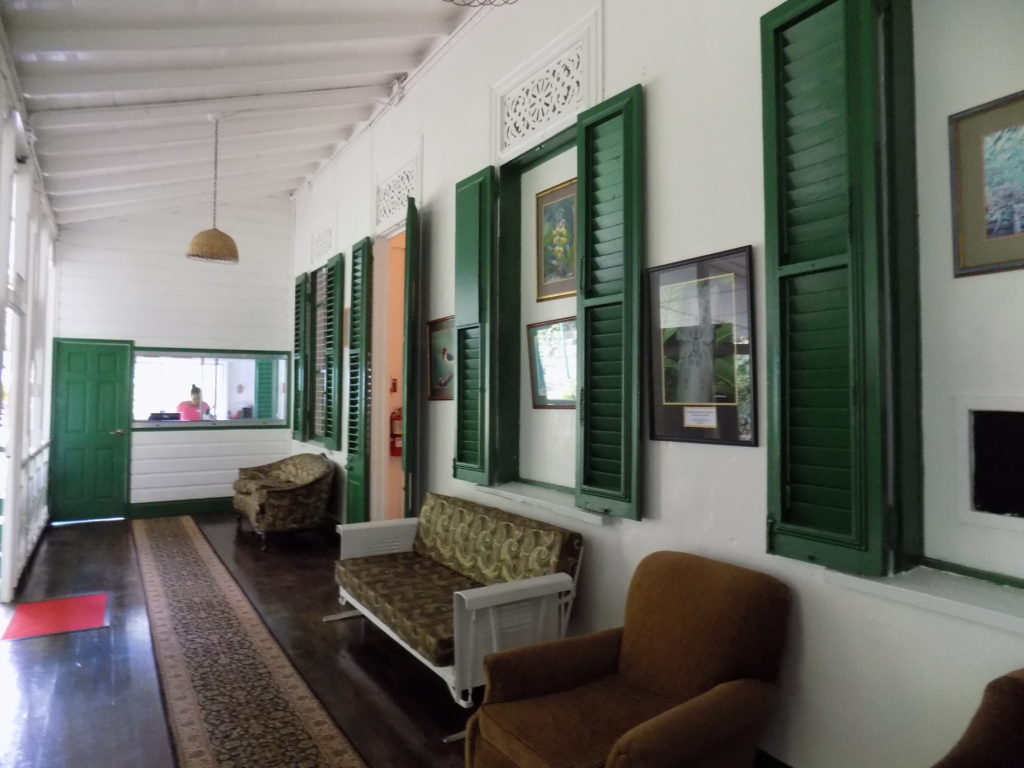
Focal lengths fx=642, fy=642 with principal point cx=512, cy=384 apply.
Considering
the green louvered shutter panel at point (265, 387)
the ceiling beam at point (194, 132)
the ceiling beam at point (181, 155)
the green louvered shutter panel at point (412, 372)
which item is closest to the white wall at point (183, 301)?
the green louvered shutter panel at point (265, 387)

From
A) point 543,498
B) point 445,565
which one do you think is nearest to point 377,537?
point 445,565

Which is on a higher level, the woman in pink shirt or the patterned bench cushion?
the woman in pink shirt

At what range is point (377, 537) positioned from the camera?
13.4 feet

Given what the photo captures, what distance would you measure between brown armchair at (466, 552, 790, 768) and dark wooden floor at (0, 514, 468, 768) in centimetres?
71

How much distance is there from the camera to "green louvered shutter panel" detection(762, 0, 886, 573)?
1.92m

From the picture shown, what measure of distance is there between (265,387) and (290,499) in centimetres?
276

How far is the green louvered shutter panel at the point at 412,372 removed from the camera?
461 cm

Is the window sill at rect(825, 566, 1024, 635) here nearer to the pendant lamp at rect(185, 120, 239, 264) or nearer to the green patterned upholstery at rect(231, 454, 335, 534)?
the green patterned upholstery at rect(231, 454, 335, 534)

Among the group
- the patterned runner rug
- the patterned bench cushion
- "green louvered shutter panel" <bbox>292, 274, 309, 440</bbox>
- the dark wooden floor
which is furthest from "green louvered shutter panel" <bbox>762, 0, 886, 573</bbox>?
"green louvered shutter panel" <bbox>292, 274, 309, 440</bbox>

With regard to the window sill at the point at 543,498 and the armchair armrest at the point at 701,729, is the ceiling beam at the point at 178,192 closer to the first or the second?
the window sill at the point at 543,498

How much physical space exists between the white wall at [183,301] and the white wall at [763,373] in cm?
536

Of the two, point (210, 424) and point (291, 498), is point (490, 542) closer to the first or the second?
point (291, 498)

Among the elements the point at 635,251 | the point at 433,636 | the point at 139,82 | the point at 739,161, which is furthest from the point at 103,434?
the point at 739,161

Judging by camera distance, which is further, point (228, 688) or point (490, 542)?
point (490, 542)
